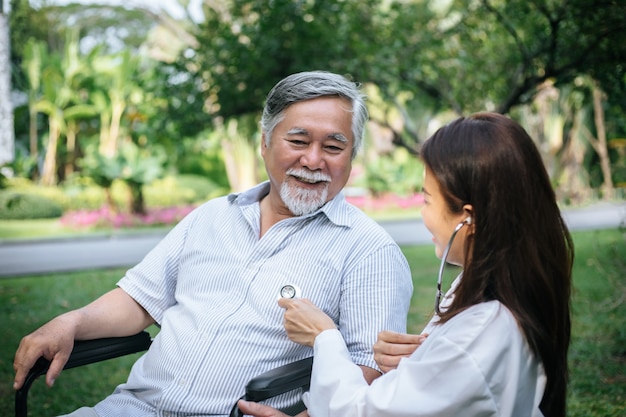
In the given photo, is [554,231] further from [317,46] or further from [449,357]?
[317,46]

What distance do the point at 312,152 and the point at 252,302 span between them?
1.80ft

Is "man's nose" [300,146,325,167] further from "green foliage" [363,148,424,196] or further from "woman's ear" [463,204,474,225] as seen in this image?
"green foliage" [363,148,424,196]

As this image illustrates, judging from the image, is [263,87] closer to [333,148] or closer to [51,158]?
[333,148]

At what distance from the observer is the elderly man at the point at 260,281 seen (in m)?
2.17

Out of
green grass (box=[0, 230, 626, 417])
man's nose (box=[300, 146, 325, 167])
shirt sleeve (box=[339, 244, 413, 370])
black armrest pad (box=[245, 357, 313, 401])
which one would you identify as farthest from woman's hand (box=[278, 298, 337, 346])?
man's nose (box=[300, 146, 325, 167])

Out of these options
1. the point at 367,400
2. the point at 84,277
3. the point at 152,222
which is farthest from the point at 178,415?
the point at 152,222

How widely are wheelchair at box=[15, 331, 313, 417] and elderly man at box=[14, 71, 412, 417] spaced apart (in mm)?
37

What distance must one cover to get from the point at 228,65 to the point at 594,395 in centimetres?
458

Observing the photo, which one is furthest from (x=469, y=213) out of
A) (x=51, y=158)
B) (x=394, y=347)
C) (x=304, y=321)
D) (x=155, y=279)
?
(x=51, y=158)

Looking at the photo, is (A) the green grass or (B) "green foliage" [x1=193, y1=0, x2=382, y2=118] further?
(B) "green foliage" [x1=193, y1=0, x2=382, y2=118]

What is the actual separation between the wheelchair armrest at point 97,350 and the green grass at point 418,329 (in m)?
1.03

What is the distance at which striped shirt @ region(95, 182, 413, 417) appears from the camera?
2150 mm

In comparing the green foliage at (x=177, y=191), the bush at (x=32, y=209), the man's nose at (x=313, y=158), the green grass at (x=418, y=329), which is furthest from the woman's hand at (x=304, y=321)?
the green foliage at (x=177, y=191)

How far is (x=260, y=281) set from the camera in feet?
7.42
